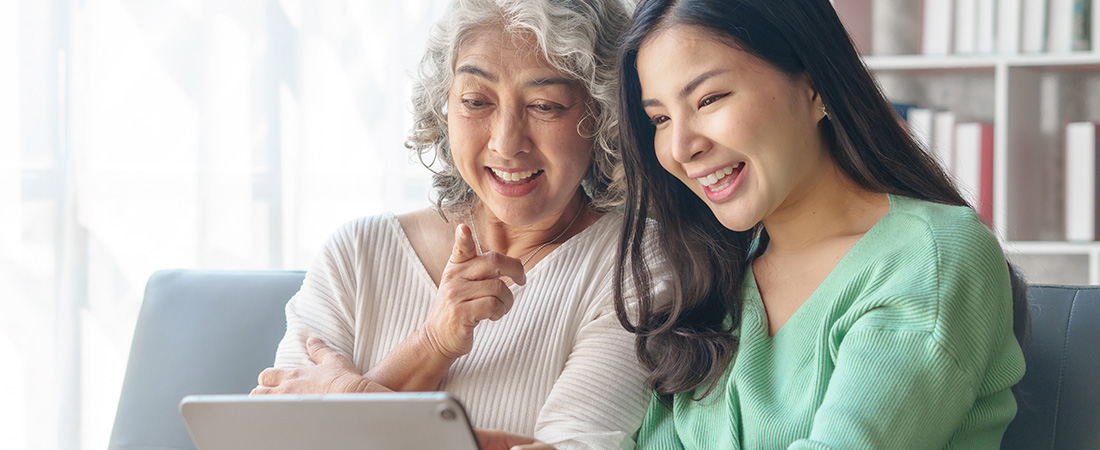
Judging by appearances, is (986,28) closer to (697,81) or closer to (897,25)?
(897,25)

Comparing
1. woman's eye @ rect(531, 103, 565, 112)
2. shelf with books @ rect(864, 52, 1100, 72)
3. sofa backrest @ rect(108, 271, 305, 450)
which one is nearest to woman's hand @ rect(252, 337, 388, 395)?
sofa backrest @ rect(108, 271, 305, 450)

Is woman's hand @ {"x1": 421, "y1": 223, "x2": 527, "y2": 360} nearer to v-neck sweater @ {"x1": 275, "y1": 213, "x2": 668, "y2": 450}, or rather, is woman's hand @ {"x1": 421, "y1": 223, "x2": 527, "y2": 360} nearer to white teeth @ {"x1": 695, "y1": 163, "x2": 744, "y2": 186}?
v-neck sweater @ {"x1": 275, "y1": 213, "x2": 668, "y2": 450}

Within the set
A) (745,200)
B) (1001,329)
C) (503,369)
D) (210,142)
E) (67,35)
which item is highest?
(67,35)

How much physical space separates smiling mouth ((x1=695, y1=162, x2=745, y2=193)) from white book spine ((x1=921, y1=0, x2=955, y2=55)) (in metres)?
1.60

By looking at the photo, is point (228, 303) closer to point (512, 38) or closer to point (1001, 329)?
point (512, 38)

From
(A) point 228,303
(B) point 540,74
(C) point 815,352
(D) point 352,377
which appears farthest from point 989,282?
(A) point 228,303

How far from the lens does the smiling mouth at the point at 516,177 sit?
1.44 metres

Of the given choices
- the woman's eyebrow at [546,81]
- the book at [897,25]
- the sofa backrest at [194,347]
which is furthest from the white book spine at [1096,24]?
the sofa backrest at [194,347]

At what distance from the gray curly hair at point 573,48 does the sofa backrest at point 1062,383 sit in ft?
2.21

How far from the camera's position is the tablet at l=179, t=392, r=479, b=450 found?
877 mm

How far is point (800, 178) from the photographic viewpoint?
1197 mm

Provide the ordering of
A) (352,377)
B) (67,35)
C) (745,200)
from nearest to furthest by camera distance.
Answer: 1. (745,200)
2. (352,377)
3. (67,35)

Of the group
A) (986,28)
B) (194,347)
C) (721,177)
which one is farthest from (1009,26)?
(194,347)

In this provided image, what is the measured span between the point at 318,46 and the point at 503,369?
155 centimetres
